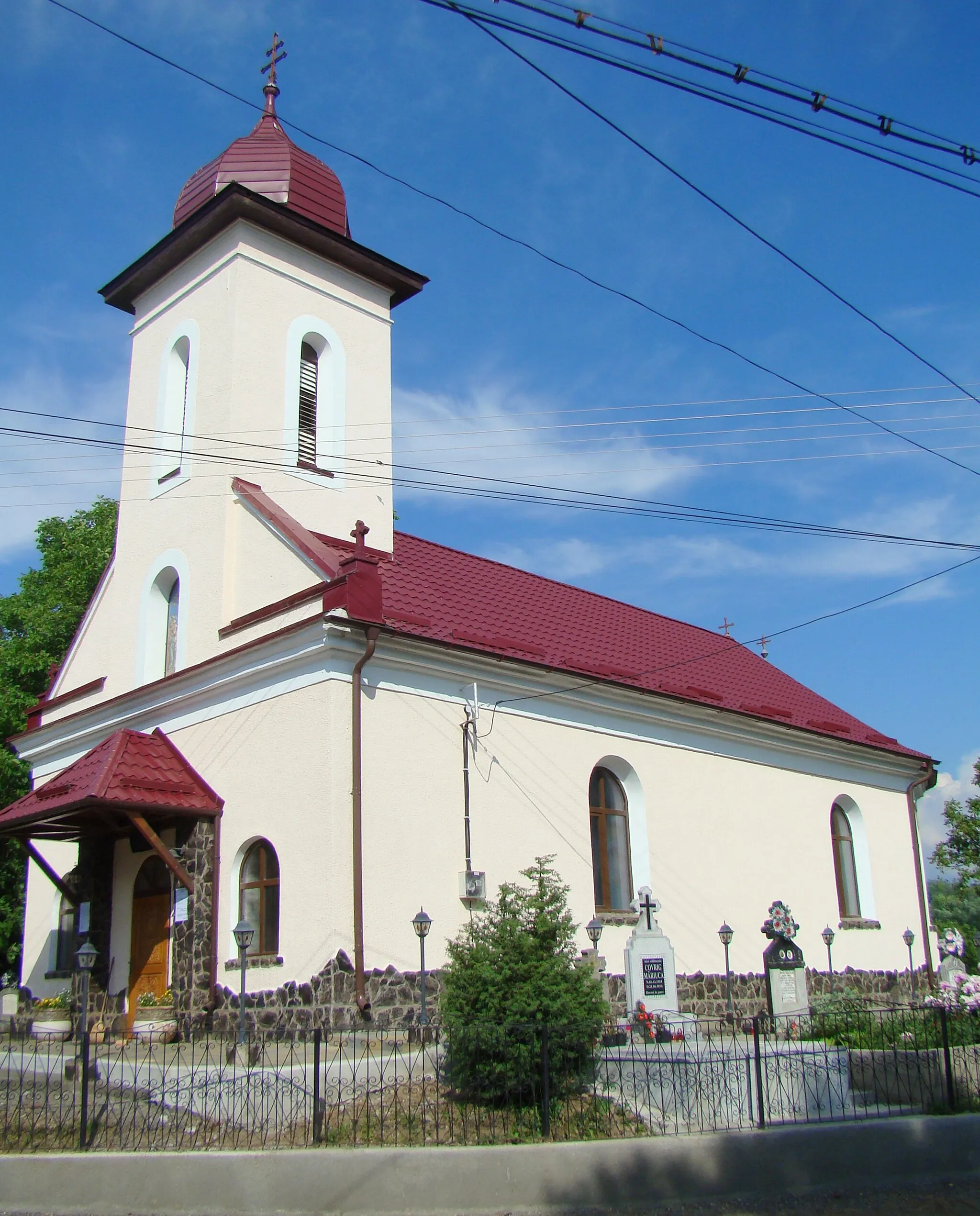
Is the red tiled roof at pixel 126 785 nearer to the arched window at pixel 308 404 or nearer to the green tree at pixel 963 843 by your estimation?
the arched window at pixel 308 404

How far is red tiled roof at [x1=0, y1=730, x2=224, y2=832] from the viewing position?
14672mm

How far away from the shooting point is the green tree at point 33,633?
24828 millimetres

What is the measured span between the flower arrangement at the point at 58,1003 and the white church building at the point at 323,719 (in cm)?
73

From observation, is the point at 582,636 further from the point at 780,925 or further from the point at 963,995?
the point at 963,995

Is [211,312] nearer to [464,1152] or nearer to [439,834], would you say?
[439,834]

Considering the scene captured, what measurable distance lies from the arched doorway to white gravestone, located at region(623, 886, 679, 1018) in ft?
21.3

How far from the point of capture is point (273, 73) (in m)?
21.6

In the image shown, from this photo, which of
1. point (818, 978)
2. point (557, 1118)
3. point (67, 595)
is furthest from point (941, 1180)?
point (67, 595)

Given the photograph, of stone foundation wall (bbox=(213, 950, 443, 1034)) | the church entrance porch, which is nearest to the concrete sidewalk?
stone foundation wall (bbox=(213, 950, 443, 1034))

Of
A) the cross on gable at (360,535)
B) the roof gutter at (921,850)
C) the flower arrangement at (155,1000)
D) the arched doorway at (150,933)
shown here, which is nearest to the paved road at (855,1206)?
the flower arrangement at (155,1000)

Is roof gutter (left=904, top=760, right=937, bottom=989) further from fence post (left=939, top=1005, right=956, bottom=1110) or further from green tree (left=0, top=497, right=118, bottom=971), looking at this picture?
green tree (left=0, top=497, right=118, bottom=971)

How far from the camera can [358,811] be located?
13883 millimetres

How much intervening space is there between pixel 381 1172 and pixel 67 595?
21.4 meters

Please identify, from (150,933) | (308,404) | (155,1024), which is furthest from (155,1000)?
(308,404)
